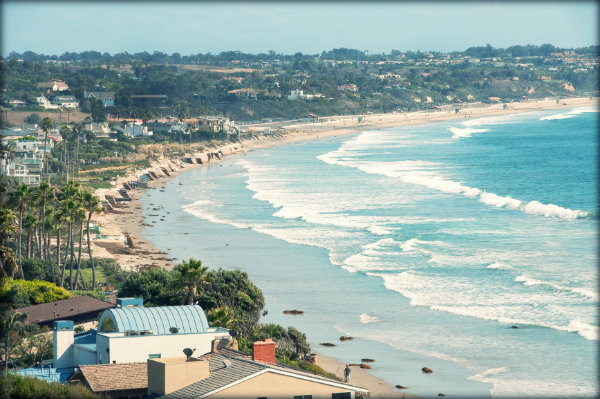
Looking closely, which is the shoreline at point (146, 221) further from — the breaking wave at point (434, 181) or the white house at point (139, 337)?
the breaking wave at point (434, 181)

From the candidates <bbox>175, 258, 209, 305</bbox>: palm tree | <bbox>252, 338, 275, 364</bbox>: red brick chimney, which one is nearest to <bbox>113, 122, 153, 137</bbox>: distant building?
<bbox>175, 258, 209, 305</bbox>: palm tree

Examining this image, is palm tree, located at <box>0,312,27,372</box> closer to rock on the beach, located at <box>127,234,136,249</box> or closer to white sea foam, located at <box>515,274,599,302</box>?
white sea foam, located at <box>515,274,599,302</box>

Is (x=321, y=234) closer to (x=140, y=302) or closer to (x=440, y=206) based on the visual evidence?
(x=440, y=206)

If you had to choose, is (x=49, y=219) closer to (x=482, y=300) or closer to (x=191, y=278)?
(x=191, y=278)

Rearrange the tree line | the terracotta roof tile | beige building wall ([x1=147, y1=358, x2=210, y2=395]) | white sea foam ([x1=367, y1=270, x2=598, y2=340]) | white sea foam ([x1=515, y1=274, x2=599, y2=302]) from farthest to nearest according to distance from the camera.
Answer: the tree line < white sea foam ([x1=515, y1=274, x2=599, y2=302]) < white sea foam ([x1=367, y1=270, x2=598, y2=340]) < the terracotta roof tile < beige building wall ([x1=147, y1=358, x2=210, y2=395])

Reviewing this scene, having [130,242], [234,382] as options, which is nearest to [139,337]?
[234,382]

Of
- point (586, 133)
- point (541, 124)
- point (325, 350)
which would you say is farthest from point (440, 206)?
point (541, 124)

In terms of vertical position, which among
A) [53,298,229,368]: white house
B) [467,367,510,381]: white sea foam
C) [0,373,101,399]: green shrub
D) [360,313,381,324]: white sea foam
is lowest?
[467,367,510,381]: white sea foam
